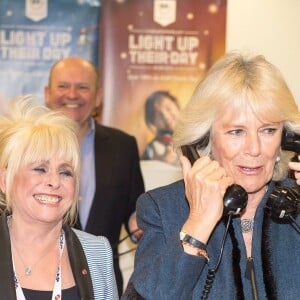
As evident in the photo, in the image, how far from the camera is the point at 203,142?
2355 mm

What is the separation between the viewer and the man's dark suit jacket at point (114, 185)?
4.07 meters

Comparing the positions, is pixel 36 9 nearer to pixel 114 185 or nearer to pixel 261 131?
pixel 114 185

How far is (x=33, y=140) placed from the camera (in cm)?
264

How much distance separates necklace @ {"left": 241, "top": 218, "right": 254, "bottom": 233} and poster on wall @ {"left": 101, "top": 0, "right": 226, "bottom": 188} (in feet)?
7.91

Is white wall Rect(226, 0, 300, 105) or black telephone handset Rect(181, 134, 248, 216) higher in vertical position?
white wall Rect(226, 0, 300, 105)

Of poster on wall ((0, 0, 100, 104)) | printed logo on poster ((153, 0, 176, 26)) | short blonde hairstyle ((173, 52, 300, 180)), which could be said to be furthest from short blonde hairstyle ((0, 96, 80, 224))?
printed logo on poster ((153, 0, 176, 26))

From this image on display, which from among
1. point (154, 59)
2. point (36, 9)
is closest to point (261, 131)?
point (154, 59)

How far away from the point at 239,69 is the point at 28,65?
8.78 feet

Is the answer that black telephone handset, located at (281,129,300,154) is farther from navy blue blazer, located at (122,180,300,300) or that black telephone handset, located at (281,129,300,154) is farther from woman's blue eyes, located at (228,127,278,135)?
navy blue blazer, located at (122,180,300,300)

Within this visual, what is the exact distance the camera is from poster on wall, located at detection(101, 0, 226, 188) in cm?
471

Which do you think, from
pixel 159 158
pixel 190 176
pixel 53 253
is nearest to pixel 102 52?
pixel 159 158

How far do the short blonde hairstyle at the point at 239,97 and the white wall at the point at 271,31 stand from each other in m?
2.44

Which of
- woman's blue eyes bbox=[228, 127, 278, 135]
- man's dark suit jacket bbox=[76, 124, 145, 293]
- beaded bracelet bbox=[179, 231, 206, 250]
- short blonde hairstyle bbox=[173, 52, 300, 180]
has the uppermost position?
short blonde hairstyle bbox=[173, 52, 300, 180]

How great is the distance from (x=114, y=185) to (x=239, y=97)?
202 centimetres
